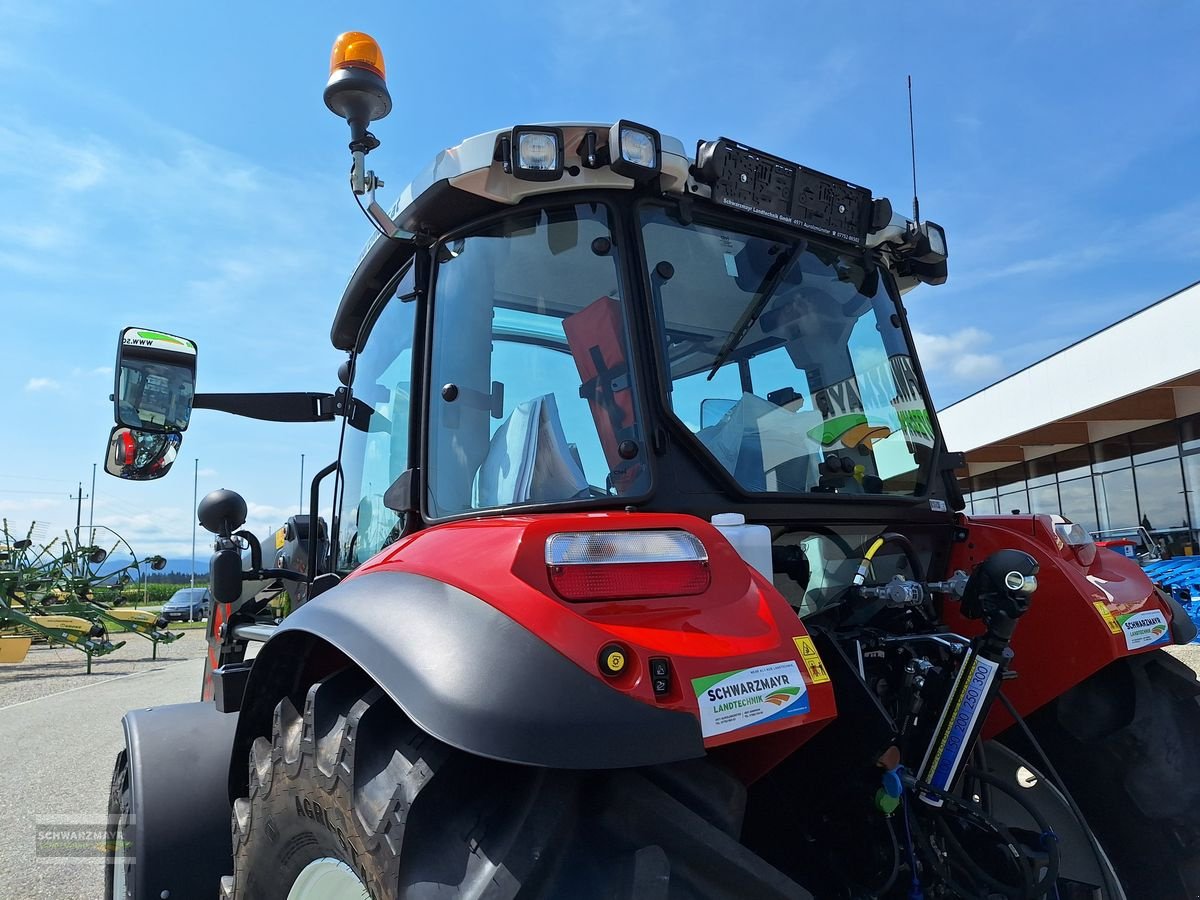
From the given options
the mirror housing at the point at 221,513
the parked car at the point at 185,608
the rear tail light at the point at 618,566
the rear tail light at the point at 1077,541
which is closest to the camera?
the rear tail light at the point at 618,566

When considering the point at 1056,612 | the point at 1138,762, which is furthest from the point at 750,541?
the point at 1138,762

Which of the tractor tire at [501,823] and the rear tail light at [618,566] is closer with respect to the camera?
the tractor tire at [501,823]

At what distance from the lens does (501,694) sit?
130cm

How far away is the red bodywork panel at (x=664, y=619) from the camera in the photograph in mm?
1363

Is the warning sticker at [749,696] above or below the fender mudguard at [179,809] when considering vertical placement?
above

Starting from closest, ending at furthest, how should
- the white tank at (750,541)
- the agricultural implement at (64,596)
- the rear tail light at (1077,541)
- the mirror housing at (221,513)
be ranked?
1. the white tank at (750,541)
2. the rear tail light at (1077,541)
3. the mirror housing at (221,513)
4. the agricultural implement at (64,596)

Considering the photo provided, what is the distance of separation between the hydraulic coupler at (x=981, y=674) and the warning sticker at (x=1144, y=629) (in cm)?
61

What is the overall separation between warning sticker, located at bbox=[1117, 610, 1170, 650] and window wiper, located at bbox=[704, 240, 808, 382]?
4.12ft

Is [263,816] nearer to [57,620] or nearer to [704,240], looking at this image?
[704,240]

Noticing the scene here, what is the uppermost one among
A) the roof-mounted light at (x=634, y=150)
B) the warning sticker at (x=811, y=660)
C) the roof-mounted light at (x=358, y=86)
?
the roof-mounted light at (x=358, y=86)

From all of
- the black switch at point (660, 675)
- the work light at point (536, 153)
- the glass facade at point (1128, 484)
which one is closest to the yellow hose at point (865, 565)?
the black switch at point (660, 675)

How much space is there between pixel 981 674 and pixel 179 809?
2274 millimetres

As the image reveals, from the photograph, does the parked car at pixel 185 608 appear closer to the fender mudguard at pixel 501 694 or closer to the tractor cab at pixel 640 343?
the tractor cab at pixel 640 343

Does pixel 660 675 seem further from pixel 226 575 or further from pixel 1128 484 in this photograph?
pixel 1128 484
